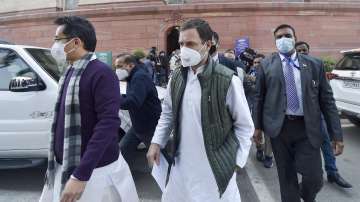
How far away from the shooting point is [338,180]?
5.01 m

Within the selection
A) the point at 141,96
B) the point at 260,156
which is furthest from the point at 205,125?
the point at 260,156

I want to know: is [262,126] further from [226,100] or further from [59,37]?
[59,37]

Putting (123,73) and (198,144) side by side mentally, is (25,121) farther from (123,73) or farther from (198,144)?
(198,144)

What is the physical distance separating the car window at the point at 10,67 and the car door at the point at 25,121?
4 centimetres

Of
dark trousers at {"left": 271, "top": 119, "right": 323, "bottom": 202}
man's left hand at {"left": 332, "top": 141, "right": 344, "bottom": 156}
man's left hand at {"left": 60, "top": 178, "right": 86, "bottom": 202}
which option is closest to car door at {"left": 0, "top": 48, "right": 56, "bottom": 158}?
man's left hand at {"left": 60, "top": 178, "right": 86, "bottom": 202}

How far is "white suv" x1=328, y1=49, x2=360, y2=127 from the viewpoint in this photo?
22.5 feet

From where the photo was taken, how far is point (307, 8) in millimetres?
20422

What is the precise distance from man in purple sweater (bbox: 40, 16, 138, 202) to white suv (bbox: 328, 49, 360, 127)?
5.43m

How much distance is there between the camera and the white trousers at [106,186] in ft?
8.27

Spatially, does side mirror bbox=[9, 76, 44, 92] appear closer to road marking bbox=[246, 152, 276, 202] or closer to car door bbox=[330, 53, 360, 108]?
road marking bbox=[246, 152, 276, 202]

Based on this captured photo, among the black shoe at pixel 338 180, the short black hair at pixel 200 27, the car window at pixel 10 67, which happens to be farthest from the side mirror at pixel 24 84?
the black shoe at pixel 338 180

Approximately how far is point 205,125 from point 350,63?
5513 mm

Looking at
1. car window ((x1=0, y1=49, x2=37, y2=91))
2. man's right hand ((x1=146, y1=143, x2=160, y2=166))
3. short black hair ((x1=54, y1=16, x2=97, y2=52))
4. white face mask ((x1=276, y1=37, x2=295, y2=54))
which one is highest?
short black hair ((x1=54, y1=16, x2=97, y2=52))

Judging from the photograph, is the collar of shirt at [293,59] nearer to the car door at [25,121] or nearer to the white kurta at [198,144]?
the white kurta at [198,144]
